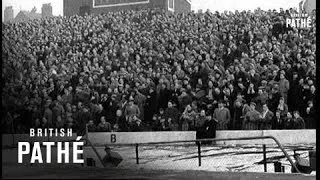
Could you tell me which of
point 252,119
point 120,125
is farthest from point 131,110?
point 252,119

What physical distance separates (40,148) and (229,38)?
131 cm

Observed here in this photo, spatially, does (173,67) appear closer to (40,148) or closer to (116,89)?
(116,89)

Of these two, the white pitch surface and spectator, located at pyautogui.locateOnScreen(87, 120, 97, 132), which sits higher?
spectator, located at pyautogui.locateOnScreen(87, 120, 97, 132)

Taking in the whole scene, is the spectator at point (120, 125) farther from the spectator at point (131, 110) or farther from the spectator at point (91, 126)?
the spectator at point (91, 126)

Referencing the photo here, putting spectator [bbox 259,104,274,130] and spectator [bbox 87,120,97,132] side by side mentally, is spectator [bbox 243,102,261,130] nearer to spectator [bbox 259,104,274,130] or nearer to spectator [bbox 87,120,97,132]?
spectator [bbox 259,104,274,130]

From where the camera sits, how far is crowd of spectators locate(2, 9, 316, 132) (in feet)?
11.5

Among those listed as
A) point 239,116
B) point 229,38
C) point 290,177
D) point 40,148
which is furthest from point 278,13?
point 40,148

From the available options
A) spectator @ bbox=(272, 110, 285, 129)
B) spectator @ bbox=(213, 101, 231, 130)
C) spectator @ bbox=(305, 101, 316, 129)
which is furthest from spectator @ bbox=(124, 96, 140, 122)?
spectator @ bbox=(305, 101, 316, 129)

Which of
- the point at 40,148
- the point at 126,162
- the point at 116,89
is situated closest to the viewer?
the point at 40,148

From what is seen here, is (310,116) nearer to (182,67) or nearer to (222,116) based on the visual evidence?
(222,116)

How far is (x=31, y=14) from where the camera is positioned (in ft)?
11.1

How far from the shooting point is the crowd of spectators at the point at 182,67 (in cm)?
351

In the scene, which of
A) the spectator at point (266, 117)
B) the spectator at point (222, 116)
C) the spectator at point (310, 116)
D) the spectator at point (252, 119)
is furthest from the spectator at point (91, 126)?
the spectator at point (310, 116)

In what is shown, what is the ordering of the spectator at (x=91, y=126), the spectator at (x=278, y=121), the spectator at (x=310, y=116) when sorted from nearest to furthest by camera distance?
the spectator at (x=91, y=126) < the spectator at (x=310, y=116) < the spectator at (x=278, y=121)
